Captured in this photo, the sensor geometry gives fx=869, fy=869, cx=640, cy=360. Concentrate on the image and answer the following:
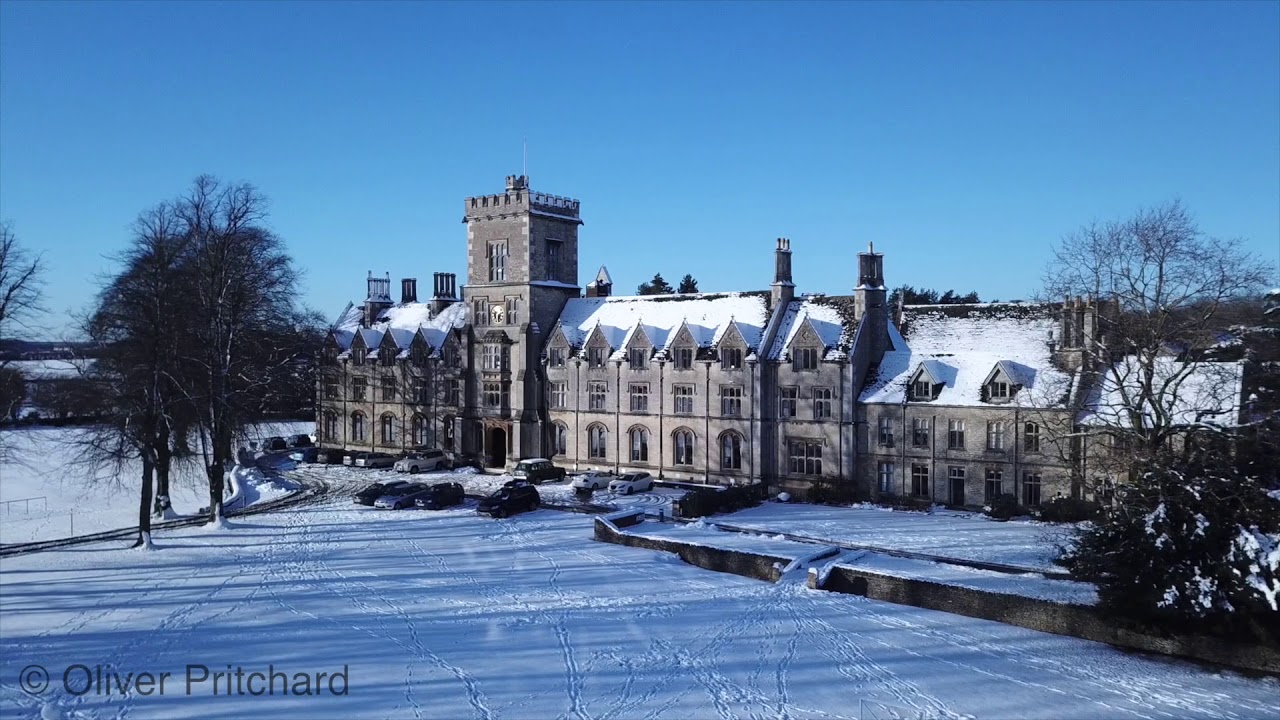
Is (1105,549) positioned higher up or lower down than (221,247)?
lower down

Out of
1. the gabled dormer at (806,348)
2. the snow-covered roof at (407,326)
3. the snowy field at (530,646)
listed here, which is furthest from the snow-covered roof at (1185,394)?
the snow-covered roof at (407,326)

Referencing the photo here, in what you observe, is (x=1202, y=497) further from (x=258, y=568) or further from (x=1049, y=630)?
(x=258, y=568)

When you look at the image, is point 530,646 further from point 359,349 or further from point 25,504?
point 359,349

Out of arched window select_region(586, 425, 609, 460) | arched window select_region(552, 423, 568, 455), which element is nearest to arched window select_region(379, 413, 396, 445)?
arched window select_region(552, 423, 568, 455)

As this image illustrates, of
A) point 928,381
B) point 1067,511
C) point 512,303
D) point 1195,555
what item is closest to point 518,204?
point 512,303

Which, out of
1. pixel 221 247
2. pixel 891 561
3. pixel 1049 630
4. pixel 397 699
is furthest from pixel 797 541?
pixel 221 247

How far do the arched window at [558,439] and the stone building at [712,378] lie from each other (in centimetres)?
15

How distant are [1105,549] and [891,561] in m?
8.00

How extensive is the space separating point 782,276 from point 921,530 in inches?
737

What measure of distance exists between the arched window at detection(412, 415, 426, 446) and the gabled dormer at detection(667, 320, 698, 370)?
20.7 meters

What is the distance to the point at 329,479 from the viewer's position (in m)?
54.2

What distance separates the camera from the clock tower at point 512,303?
5647 centimetres

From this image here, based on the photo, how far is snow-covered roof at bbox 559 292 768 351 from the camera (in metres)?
50.9

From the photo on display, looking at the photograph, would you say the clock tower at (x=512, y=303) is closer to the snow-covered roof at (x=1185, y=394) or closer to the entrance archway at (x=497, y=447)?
the entrance archway at (x=497, y=447)
